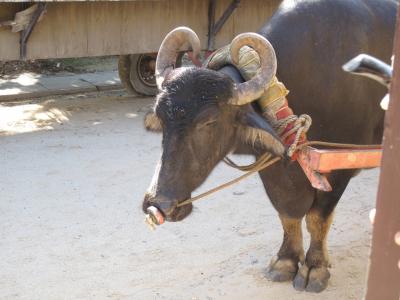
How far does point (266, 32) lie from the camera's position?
346 cm

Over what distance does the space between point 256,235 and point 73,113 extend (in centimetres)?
412

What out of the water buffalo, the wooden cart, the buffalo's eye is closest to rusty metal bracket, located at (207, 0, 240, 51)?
the wooden cart

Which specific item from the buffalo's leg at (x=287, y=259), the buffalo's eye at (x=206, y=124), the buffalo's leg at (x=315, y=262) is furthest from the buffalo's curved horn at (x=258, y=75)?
the buffalo's leg at (x=287, y=259)

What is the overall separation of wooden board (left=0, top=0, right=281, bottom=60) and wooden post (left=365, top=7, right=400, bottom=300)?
6.30m

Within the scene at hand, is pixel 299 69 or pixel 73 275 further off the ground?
pixel 299 69

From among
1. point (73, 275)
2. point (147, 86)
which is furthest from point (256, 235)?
point (147, 86)

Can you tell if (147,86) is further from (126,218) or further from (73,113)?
(126,218)

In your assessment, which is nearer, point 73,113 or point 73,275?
point 73,275

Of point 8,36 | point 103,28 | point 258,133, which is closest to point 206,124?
point 258,133

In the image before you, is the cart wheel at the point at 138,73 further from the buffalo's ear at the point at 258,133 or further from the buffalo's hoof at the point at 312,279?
the buffalo's ear at the point at 258,133

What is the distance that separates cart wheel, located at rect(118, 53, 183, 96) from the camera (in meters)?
8.61

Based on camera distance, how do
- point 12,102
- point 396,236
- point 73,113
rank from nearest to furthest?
point 396,236 → point 73,113 → point 12,102

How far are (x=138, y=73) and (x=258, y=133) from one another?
5.95 metres

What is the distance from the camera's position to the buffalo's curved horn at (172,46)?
3.24 metres
